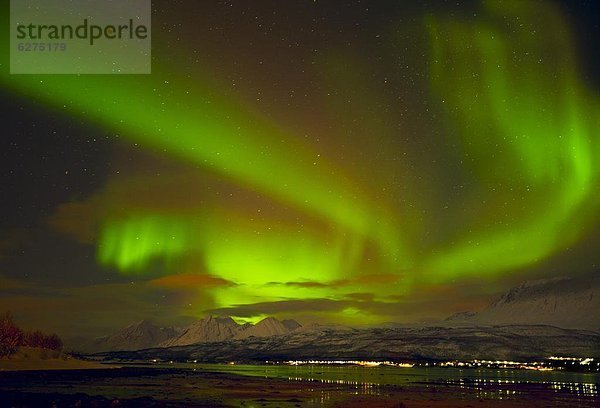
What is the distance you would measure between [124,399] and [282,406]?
22.1m

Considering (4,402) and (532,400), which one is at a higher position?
(4,402)

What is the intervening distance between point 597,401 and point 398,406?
3557 centimetres

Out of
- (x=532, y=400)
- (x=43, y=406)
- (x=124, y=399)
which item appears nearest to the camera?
(x=43, y=406)

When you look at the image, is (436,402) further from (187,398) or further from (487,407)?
(187,398)

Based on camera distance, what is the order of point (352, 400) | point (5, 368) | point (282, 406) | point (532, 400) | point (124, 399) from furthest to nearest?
1. point (5, 368)
2. point (532, 400)
3. point (352, 400)
4. point (124, 399)
5. point (282, 406)

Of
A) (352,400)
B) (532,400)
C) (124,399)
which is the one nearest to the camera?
(124,399)

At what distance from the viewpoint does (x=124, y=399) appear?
77.9m

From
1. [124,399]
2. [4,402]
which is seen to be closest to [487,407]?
[124,399]

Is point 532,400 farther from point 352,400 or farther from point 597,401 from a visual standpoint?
point 352,400

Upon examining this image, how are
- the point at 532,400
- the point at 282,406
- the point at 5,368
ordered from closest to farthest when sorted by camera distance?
the point at 282,406, the point at 532,400, the point at 5,368

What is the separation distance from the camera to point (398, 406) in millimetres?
74375

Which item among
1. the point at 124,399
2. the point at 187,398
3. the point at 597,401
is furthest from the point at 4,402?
the point at 597,401

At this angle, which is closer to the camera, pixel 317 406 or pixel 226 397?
pixel 317 406

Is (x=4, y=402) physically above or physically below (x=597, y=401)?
above
